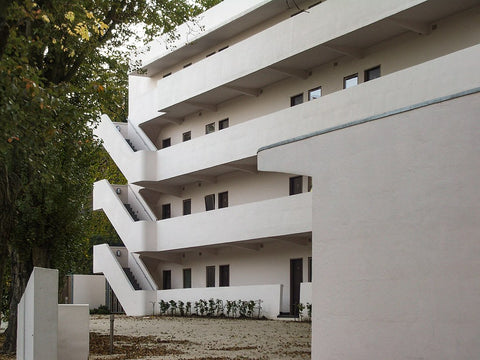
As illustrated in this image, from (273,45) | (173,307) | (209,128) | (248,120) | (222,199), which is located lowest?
(173,307)

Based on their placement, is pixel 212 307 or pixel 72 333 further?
pixel 212 307

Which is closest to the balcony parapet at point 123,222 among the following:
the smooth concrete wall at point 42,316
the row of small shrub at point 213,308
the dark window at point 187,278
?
the dark window at point 187,278

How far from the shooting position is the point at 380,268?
11797 millimetres

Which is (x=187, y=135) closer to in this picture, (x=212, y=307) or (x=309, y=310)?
(x=212, y=307)

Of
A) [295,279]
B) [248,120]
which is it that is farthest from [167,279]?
[295,279]

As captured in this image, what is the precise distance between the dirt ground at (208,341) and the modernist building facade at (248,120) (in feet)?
12.7

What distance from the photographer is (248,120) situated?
34.7 m

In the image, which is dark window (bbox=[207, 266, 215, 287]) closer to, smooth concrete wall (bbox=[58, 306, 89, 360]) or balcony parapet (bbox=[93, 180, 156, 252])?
balcony parapet (bbox=[93, 180, 156, 252])

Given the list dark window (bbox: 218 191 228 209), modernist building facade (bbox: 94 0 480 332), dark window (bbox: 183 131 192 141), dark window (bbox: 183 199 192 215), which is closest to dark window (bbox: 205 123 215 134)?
modernist building facade (bbox: 94 0 480 332)

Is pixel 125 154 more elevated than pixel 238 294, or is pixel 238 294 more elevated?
pixel 125 154

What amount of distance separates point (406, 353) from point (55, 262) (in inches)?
542

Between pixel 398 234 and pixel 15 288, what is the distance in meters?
12.2

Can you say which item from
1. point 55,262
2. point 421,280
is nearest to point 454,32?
point 55,262

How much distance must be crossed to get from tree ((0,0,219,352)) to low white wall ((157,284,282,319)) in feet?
29.9
